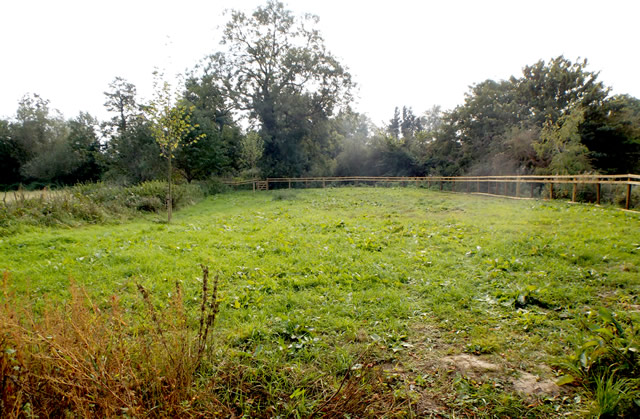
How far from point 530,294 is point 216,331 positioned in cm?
394

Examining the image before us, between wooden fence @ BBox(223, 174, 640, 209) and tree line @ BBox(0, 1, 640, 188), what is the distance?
2066mm

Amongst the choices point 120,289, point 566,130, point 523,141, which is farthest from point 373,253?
point 523,141

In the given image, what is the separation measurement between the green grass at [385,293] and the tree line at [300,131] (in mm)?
16800

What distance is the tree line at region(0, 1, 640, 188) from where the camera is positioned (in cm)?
2284

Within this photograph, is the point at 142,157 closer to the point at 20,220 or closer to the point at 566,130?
the point at 20,220

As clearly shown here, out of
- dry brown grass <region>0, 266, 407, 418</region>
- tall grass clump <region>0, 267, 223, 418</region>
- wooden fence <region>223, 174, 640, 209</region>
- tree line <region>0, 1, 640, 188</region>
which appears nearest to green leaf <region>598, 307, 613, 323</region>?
dry brown grass <region>0, 266, 407, 418</region>

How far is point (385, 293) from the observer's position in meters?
4.56

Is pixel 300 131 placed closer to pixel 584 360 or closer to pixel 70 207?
pixel 70 207

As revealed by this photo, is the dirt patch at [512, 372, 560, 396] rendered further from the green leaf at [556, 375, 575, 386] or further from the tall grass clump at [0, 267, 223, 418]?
the tall grass clump at [0, 267, 223, 418]

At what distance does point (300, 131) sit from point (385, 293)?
2866 centimetres

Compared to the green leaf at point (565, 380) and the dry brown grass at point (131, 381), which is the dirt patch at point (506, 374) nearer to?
the green leaf at point (565, 380)

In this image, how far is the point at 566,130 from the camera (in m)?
17.9

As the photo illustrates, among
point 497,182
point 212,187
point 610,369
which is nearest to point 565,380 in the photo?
point 610,369

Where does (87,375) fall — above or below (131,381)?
above
